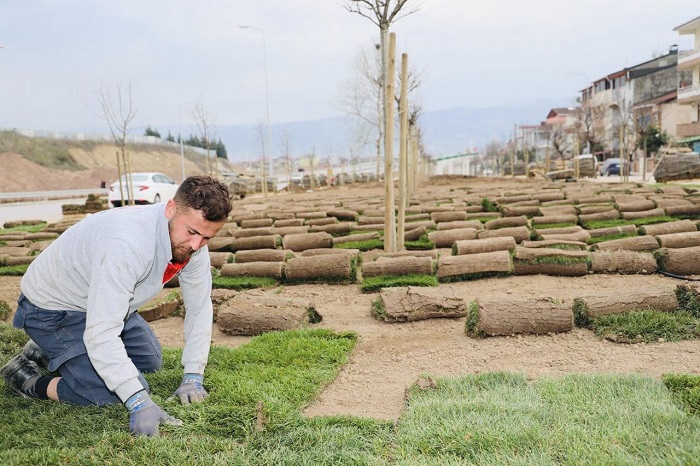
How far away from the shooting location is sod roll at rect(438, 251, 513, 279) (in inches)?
260

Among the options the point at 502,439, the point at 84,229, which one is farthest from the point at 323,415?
the point at 84,229

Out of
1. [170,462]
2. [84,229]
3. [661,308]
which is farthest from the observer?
[661,308]

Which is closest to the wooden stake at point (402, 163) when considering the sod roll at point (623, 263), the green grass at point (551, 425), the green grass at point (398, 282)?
the green grass at point (398, 282)

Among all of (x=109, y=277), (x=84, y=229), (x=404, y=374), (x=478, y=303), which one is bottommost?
(x=404, y=374)

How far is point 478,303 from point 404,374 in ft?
3.48

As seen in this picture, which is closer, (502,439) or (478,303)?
(502,439)

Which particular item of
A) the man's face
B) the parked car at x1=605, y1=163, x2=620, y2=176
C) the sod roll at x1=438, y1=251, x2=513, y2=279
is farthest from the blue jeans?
the parked car at x1=605, y1=163, x2=620, y2=176

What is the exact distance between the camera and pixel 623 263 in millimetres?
6555

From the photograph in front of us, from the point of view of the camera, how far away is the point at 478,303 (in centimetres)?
493

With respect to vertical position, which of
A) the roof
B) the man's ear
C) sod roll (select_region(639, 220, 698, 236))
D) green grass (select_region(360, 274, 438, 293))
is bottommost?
green grass (select_region(360, 274, 438, 293))

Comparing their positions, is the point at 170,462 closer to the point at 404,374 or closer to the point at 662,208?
the point at 404,374

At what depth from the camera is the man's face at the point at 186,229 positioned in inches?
124

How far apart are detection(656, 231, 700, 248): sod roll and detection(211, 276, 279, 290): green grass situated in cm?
480

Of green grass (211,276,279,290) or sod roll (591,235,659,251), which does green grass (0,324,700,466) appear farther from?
sod roll (591,235,659,251)
